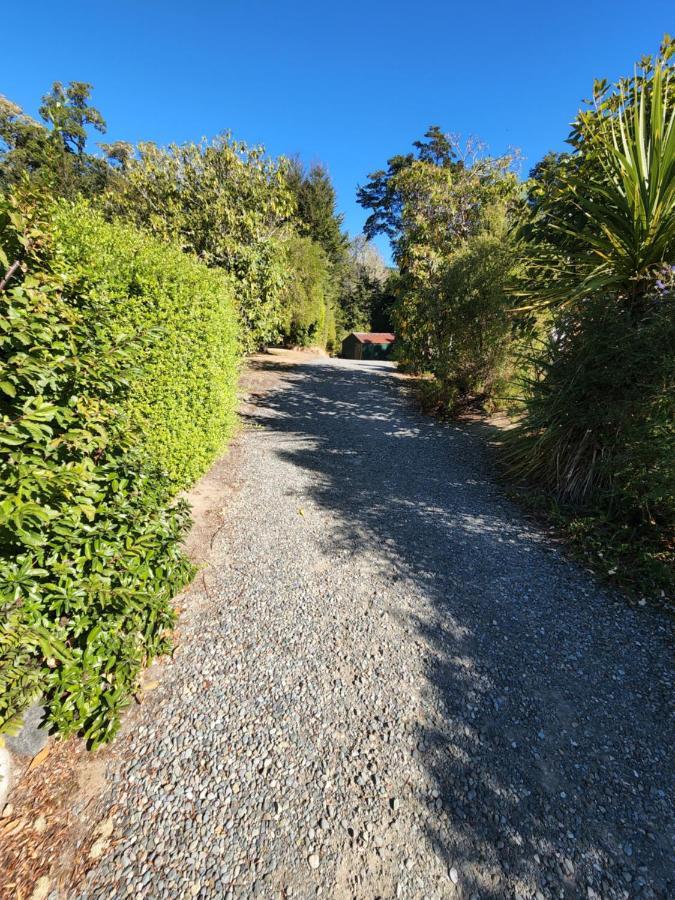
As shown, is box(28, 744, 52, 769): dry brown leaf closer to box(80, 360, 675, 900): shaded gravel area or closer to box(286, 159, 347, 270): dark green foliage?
box(80, 360, 675, 900): shaded gravel area

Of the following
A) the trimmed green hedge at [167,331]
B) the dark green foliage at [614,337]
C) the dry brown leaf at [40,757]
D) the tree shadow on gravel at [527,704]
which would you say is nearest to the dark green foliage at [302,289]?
Answer: the trimmed green hedge at [167,331]

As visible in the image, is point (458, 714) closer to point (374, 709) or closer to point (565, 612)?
point (374, 709)

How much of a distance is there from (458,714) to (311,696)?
773mm

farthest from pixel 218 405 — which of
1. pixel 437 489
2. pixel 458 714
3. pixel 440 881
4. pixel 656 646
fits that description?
pixel 656 646

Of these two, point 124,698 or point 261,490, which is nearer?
point 124,698

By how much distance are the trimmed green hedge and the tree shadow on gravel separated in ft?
5.41

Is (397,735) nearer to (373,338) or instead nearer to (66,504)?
(66,504)

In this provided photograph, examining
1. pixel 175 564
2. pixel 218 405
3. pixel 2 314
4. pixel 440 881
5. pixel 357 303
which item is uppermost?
pixel 357 303

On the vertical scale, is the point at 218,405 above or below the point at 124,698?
above

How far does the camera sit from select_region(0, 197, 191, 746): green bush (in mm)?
1299

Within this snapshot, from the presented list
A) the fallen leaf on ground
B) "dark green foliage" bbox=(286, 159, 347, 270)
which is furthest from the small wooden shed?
the fallen leaf on ground

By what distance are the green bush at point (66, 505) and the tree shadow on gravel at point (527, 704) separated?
159 centimetres

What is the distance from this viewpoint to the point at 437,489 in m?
4.37

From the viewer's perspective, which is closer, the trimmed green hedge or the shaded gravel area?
the shaded gravel area
